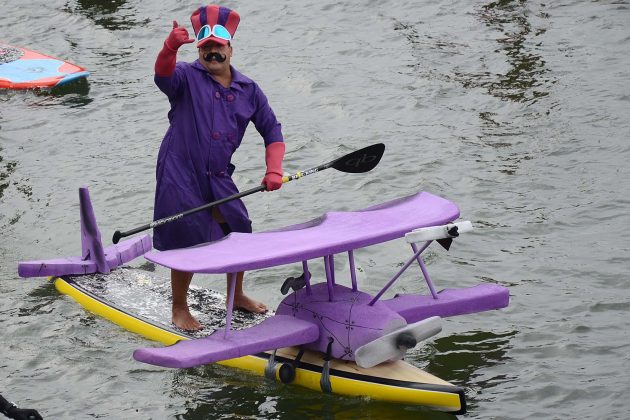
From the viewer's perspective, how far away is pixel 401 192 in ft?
39.9

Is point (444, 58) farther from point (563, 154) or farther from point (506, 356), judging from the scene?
point (506, 356)

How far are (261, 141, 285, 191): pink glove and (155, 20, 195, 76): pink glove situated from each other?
0.99m

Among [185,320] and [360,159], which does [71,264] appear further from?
[360,159]

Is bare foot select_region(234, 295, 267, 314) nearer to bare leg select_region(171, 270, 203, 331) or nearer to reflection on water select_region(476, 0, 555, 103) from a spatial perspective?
bare leg select_region(171, 270, 203, 331)

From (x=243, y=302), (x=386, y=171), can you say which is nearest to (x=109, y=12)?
(x=386, y=171)

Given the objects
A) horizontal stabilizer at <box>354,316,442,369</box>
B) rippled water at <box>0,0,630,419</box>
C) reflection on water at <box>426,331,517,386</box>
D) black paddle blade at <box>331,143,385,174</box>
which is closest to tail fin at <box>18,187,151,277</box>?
rippled water at <box>0,0,630,419</box>

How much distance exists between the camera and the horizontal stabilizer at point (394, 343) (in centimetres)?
700

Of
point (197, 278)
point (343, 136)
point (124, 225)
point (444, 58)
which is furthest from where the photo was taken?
point (444, 58)

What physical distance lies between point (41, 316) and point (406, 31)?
974cm

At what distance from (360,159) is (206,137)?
1.29 meters

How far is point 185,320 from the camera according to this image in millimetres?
8375

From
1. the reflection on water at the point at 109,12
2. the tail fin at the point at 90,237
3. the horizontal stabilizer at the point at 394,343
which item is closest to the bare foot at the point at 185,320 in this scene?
the tail fin at the point at 90,237

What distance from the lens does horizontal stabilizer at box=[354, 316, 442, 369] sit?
700cm

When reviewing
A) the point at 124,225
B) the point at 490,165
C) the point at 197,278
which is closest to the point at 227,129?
the point at 197,278
